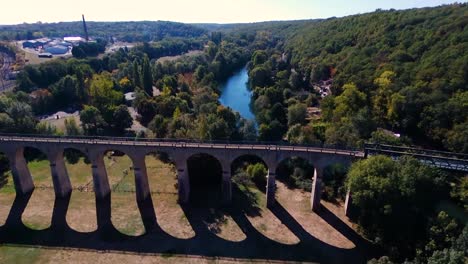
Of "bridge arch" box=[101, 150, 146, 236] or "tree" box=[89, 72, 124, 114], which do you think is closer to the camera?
"bridge arch" box=[101, 150, 146, 236]

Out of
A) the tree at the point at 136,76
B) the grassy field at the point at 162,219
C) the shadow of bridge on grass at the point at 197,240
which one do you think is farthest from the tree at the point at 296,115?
the tree at the point at 136,76

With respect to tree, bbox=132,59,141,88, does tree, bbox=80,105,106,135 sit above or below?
below

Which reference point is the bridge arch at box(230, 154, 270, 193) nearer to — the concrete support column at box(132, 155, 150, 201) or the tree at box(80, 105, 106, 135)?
the concrete support column at box(132, 155, 150, 201)

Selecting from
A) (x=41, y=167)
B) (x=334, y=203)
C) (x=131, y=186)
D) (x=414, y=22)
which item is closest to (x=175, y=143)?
(x=131, y=186)

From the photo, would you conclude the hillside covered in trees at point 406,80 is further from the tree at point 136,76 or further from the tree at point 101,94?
the tree at point 136,76

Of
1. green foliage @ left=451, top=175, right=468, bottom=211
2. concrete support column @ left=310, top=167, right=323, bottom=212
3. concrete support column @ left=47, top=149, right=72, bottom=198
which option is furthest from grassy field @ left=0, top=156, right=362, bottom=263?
green foliage @ left=451, top=175, right=468, bottom=211

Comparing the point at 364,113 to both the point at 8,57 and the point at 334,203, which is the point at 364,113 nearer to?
the point at 334,203

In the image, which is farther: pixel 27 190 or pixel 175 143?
pixel 27 190
